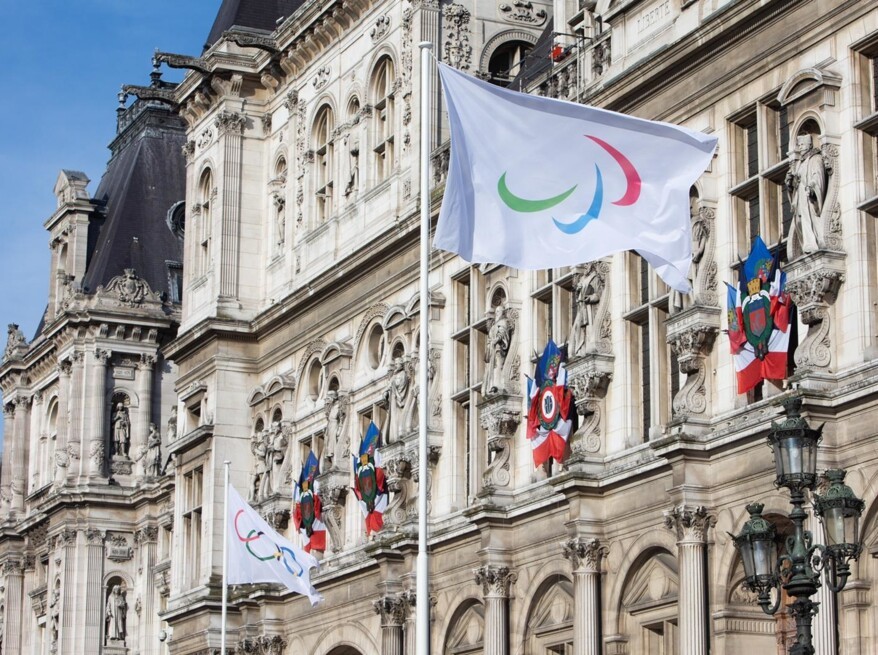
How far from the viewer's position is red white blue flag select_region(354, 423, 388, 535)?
4025 cm

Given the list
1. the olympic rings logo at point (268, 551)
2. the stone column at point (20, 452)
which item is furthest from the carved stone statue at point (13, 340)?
the olympic rings logo at point (268, 551)

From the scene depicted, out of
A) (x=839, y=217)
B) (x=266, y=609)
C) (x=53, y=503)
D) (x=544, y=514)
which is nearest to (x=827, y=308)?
(x=839, y=217)

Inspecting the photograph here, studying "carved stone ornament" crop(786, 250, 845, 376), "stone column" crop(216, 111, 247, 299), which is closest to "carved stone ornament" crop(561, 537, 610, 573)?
"carved stone ornament" crop(786, 250, 845, 376)

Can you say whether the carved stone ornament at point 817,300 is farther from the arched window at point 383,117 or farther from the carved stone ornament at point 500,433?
the arched window at point 383,117

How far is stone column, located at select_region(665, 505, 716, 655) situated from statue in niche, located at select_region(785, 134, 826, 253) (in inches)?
170

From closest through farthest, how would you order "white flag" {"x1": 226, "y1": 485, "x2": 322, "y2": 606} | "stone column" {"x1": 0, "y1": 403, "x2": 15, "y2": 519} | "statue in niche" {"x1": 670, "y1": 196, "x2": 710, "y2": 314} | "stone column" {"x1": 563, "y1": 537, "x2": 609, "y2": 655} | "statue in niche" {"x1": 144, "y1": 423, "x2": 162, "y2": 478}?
"statue in niche" {"x1": 670, "y1": 196, "x2": 710, "y2": 314} < "stone column" {"x1": 563, "y1": 537, "x2": 609, "y2": 655} < "white flag" {"x1": 226, "y1": 485, "x2": 322, "y2": 606} < "statue in niche" {"x1": 144, "y1": 423, "x2": 162, "y2": 478} < "stone column" {"x1": 0, "y1": 403, "x2": 15, "y2": 519}

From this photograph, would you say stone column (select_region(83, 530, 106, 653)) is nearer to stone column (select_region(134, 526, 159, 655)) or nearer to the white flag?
stone column (select_region(134, 526, 159, 655))

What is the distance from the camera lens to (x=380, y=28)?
4397 centimetres

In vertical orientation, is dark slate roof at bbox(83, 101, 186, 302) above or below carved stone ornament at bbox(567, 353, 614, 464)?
above

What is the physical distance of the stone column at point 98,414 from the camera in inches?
2571

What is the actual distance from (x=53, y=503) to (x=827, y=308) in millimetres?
42673

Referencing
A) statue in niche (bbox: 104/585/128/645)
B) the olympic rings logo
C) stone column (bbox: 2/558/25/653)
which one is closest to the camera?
the olympic rings logo

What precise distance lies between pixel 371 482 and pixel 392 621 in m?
3.00

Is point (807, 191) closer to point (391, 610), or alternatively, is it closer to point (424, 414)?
point (424, 414)
